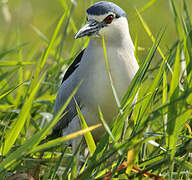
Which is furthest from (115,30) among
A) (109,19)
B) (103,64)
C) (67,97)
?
(67,97)

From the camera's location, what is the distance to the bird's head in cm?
237

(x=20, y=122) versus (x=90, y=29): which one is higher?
(x=90, y=29)

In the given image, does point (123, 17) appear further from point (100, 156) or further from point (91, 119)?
point (100, 156)

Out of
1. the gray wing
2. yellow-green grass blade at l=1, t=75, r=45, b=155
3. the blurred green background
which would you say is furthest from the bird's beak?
the blurred green background

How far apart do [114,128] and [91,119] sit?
644 millimetres

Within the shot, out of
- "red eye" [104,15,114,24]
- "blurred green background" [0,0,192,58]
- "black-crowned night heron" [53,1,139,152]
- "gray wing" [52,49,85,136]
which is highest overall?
"red eye" [104,15,114,24]

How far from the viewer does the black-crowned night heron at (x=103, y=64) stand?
7.55 feet

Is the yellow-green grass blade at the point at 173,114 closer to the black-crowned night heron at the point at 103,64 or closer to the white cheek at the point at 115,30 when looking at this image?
the black-crowned night heron at the point at 103,64

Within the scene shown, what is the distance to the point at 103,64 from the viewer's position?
2326 millimetres

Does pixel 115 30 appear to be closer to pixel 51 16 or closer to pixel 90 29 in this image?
pixel 90 29

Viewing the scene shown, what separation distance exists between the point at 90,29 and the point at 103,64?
20 centimetres

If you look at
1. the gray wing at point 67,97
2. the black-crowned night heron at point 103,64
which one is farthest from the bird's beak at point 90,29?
the gray wing at point 67,97

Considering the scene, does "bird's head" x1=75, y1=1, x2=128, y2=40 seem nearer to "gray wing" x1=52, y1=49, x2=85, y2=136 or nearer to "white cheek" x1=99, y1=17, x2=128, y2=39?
"white cheek" x1=99, y1=17, x2=128, y2=39

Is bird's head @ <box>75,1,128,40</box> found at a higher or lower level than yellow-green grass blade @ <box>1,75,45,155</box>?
higher
